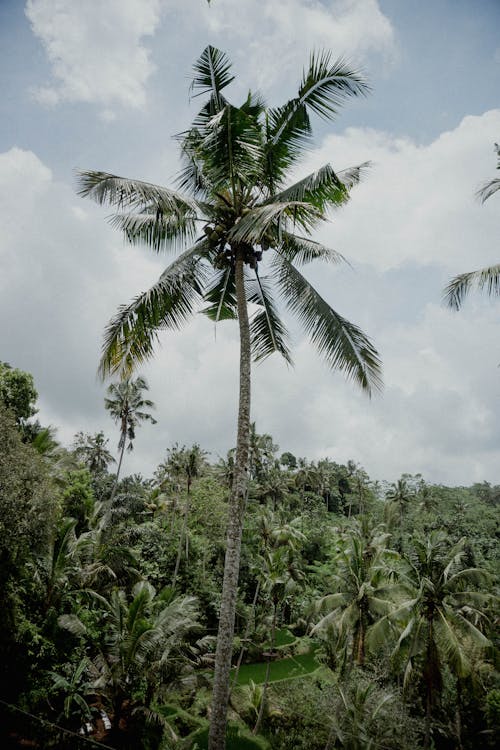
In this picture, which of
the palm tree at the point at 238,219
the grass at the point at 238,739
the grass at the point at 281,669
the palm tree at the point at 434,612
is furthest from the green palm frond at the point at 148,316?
the grass at the point at 281,669

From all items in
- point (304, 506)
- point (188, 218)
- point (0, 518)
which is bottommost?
point (0, 518)

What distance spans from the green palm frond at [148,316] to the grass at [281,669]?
63.1 ft

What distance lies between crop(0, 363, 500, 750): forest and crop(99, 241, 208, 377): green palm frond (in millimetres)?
2066

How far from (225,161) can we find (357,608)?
1411cm

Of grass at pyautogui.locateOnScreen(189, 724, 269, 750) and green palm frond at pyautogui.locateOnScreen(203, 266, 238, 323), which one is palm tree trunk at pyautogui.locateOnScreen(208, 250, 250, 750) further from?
grass at pyautogui.locateOnScreen(189, 724, 269, 750)

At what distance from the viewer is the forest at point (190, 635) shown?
11344 millimetres

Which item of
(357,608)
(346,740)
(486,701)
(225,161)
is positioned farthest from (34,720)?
(486,701)

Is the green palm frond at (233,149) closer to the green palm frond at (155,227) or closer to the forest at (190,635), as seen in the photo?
the green palm frond at (155,227)

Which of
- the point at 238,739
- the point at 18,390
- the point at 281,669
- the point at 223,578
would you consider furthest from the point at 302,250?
the point at 281,669

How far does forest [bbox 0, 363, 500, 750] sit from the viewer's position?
11.3 metres

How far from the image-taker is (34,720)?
550cm

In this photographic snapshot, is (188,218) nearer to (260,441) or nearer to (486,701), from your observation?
(486,701)

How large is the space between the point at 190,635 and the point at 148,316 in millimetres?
20944

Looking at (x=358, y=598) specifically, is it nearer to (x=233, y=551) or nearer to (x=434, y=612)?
(x=434, y=612)
